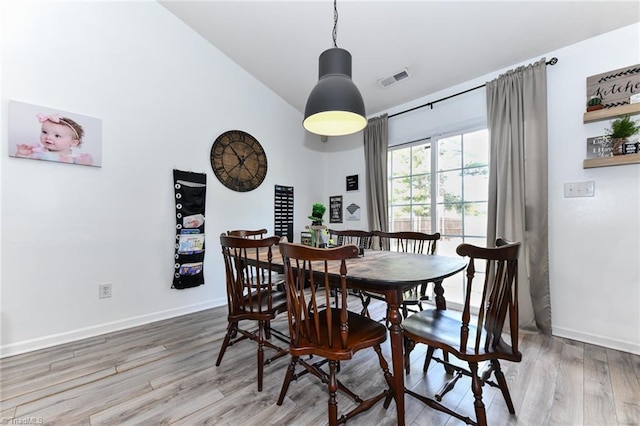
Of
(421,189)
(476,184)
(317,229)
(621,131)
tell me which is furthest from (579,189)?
(317,229)

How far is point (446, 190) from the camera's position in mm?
3188

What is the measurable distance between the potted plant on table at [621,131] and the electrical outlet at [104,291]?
14.9 feet

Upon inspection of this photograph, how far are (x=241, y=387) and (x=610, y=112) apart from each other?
11.2 feet

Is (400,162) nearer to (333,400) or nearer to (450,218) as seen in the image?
(450,218)

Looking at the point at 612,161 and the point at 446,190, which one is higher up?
the point at 612,161

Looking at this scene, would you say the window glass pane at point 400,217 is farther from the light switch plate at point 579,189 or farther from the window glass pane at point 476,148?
the light switch plate at point 579,189

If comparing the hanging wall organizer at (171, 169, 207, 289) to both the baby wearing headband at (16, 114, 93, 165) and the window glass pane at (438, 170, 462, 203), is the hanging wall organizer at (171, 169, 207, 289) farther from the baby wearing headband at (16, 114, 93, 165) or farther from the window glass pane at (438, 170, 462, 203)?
the window glass pane at (438, 170, 462, 203)

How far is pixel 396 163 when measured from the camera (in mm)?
3707

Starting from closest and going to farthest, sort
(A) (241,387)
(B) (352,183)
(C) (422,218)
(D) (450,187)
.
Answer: (A) (241,387)
(D) (450,187)
(C) (422,218)
(B) (352,183)

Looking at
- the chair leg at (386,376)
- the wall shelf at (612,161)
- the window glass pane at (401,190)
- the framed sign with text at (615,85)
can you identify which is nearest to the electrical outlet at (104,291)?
the chair leg at (386,376)

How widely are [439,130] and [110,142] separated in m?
3.52

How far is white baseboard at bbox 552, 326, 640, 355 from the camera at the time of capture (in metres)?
2.09

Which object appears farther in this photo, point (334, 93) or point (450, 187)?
point (450, 187)

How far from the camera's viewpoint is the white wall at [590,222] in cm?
212
